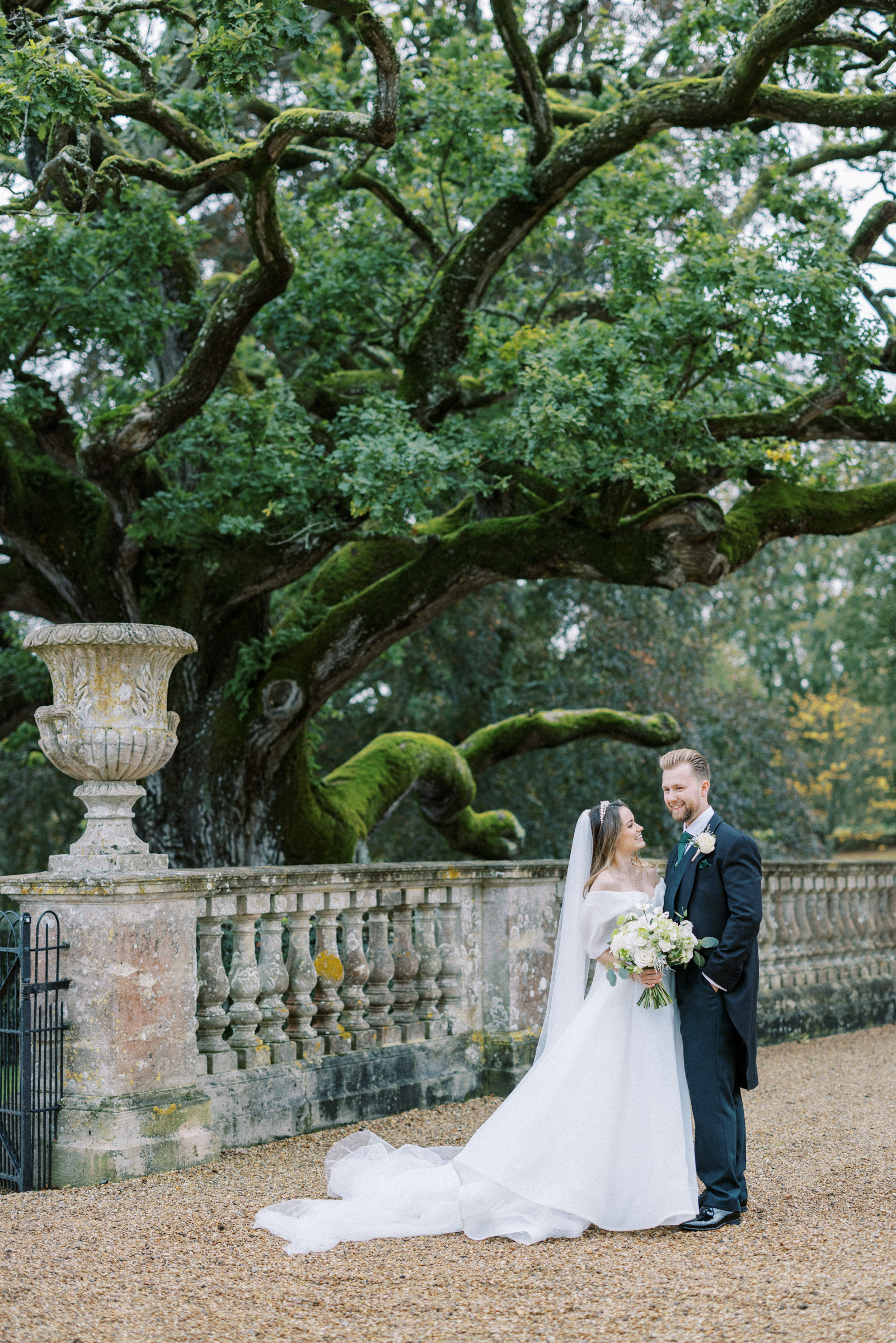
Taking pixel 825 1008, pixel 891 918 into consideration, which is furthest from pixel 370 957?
pixel 891 918

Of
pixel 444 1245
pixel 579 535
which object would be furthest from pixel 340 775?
pixel 444 1245

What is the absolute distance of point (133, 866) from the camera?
555 centimetres

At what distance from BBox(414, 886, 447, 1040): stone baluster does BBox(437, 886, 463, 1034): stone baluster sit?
0.07 m

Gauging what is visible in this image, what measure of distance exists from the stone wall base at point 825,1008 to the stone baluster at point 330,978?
410 cm

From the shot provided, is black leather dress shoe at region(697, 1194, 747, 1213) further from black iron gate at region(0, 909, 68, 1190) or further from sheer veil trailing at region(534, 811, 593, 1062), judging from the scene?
black iron gate at region(0, 909, 68, 1190)

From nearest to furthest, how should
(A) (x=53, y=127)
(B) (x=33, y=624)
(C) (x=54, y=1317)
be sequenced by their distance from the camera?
(C) (x=54, y=1317), (A) (x=53, y=127), (B) (x=33, y=624)

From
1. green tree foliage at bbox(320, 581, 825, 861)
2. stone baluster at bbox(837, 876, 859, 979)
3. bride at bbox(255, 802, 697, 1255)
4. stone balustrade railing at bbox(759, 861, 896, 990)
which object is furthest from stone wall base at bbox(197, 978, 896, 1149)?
green tree foliage at bbox(320, 581, 825, 861)

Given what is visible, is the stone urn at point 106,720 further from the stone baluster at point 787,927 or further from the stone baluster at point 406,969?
the stone baluster at point 787,927

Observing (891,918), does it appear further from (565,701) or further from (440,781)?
(565,701)

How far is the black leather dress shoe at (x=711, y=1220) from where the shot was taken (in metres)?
4.61

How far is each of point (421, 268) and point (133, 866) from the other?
7.94m

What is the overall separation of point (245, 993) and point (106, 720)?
1.45 meters

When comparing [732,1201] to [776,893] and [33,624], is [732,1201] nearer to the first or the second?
Answer: [776,893]

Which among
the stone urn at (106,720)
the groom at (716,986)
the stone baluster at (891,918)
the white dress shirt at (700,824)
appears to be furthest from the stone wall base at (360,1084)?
the stone baluster at (891,918)
